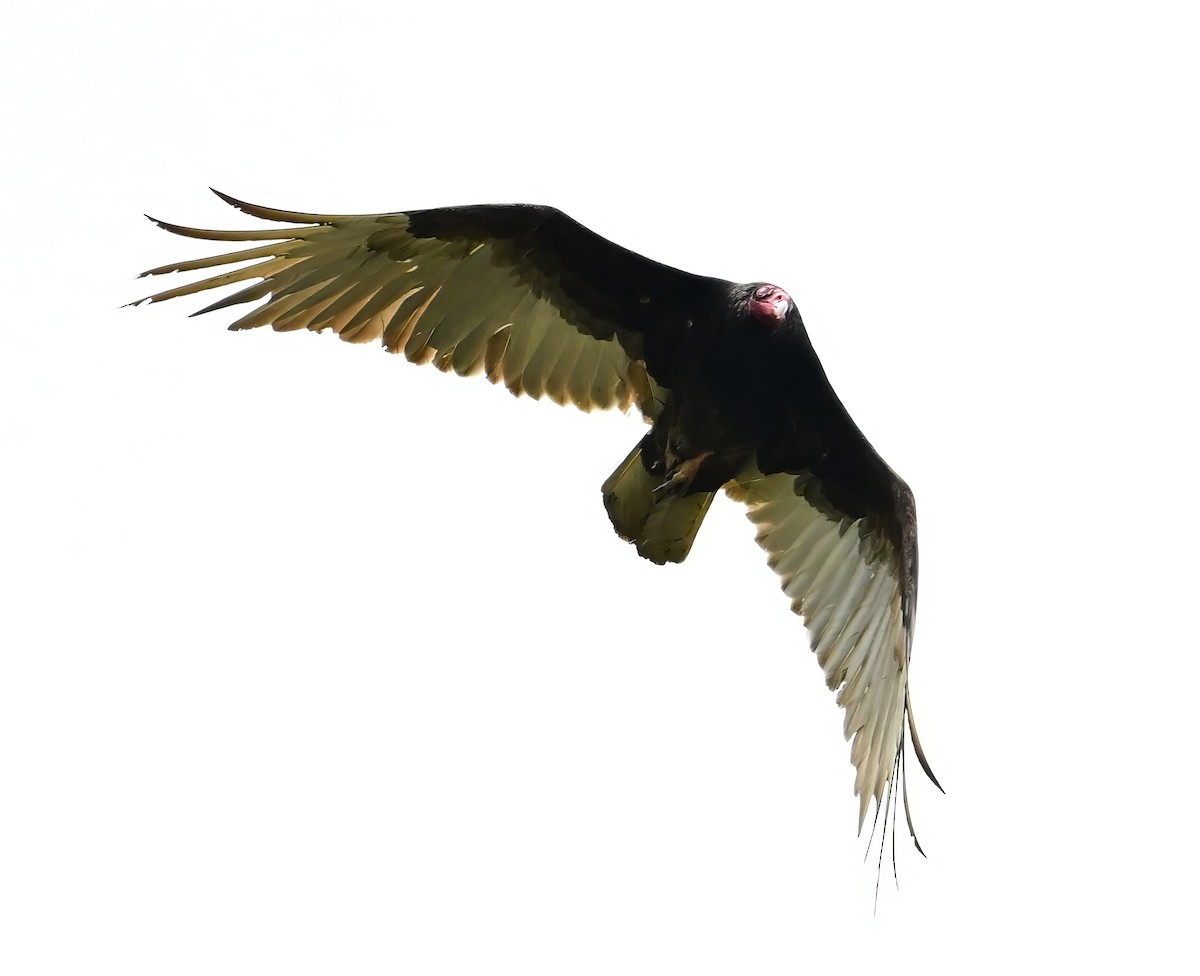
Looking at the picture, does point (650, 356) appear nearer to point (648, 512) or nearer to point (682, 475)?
point (682, 475)

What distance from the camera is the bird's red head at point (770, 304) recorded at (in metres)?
6.46

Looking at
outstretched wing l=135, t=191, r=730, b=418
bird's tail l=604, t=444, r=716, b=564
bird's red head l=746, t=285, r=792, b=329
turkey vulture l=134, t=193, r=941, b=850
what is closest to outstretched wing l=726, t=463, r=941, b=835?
turkey vulture l=134, t=193, r=941, b=850

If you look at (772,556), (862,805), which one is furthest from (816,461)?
(862,805)

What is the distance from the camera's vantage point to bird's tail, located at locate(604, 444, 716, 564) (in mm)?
6926

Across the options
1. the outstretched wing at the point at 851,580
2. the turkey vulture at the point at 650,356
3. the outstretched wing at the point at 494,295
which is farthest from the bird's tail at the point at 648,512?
the outstretched wing at the point at 851,580

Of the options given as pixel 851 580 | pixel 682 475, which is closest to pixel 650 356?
pixel 682 475

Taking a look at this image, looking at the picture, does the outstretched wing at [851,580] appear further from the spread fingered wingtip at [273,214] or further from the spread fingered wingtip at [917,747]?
the spread fingered wingtip at [273,214]

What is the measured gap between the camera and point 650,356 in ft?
22.9

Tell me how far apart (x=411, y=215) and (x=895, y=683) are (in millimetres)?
2944

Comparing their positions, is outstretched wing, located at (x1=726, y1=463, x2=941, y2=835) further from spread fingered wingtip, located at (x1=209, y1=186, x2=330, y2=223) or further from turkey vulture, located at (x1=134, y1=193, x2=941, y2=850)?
spread fingered wingtip, located at (x1=209, y1=186, x2=330, y2=223)

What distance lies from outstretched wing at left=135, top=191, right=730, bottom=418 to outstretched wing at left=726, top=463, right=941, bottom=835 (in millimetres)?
943

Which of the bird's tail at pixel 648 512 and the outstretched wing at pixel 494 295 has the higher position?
the outstretched wing at pixel 494 295

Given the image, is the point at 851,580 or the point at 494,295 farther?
the point at 851,580

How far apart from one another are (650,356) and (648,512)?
25.8 inches
